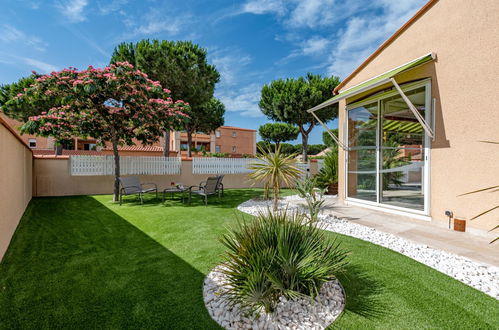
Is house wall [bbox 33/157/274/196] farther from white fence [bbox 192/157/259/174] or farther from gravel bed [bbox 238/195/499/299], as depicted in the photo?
gravel bed [bbox 238/195/499/299]

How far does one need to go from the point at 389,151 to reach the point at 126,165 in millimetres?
10891

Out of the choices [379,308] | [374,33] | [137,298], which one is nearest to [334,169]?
[374,33]

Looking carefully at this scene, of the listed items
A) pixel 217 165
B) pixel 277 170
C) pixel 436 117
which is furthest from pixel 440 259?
pixel 217 165

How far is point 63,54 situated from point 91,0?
13.7 ft

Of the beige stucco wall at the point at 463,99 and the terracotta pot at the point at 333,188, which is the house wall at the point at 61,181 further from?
the beige stucco wall at the point at 463,99

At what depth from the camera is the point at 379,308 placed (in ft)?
8.02

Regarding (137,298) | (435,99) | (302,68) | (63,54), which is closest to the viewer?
(137,298)

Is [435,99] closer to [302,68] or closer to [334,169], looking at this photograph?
[334,169]

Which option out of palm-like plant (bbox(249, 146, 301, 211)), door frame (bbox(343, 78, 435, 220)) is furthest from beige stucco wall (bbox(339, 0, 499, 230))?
palm-like plant (bbox(249, 146, 301, 211))

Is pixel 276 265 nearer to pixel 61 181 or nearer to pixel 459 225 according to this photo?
pixel 459 225

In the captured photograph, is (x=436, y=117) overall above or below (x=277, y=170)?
above

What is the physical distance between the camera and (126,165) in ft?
37.0

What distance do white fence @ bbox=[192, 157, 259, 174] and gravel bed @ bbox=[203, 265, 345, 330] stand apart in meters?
10.1

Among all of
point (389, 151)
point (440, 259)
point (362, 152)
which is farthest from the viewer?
point (362, 152)
